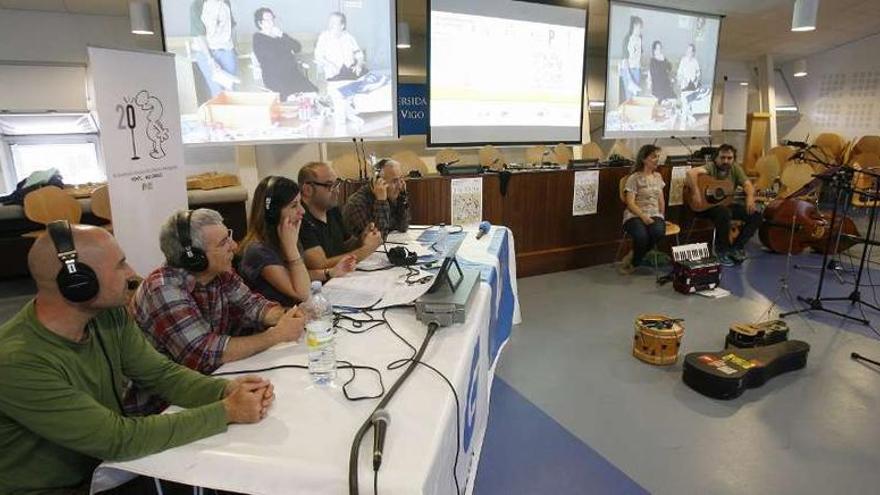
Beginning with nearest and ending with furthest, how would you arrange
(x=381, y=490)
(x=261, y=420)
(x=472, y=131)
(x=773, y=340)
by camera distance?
(x=381, y=490) < (x=261, y=420) < (x=773, y=340) < (x=472, y=131)

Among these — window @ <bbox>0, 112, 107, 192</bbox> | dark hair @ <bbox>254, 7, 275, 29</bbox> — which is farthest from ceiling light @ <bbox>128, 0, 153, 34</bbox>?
dark hair @ <bbox>254, 7, 275, 29</bbox>

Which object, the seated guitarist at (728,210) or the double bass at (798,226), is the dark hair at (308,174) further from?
the double bass at (798,226)

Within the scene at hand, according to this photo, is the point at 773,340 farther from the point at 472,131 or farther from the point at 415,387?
the point at 472,131

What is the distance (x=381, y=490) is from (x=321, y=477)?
0.40 feet

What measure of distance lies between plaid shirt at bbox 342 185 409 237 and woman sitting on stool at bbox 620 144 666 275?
224 cm

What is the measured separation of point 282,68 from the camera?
12.1ft

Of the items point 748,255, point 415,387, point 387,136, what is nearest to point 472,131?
point 387,136

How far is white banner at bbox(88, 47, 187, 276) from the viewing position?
254cm

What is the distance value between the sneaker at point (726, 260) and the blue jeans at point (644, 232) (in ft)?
2.93

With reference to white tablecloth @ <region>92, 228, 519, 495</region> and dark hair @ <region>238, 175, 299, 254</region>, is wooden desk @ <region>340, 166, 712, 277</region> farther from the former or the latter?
white tablecloth @ <region>92, 228, 519, 495</region>

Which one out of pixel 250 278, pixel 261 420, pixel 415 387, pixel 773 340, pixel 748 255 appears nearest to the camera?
pixel 261 420

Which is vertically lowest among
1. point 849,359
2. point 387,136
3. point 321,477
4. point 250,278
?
point 849,359

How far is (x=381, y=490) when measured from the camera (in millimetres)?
850

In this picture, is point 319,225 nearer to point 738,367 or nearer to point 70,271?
point 70,271
